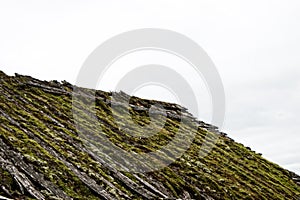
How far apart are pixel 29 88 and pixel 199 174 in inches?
562

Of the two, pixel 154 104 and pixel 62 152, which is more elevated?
pixel 154 104

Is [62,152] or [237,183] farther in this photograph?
[237,183]

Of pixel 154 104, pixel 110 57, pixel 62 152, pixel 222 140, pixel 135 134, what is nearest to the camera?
pixel 62 152

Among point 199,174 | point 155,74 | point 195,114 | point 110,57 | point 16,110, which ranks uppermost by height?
point 195,114

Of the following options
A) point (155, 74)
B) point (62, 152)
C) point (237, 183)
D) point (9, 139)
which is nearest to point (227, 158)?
point (237, 183)

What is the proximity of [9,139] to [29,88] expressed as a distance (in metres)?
11.2

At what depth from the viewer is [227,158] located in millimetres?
31172

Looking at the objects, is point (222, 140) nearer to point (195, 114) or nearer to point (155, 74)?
point (195, 114)

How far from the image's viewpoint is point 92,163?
19734 millimetres

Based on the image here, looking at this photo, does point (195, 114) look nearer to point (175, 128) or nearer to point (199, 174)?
point (175, 128)

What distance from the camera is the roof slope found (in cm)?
1641

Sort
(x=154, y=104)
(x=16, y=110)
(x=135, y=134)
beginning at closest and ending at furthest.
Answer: (x=16, y=110) < (x=135, y=134) < (x=154, y=104)

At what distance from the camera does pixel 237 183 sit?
86.3 feet

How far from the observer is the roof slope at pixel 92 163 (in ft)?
53.8
